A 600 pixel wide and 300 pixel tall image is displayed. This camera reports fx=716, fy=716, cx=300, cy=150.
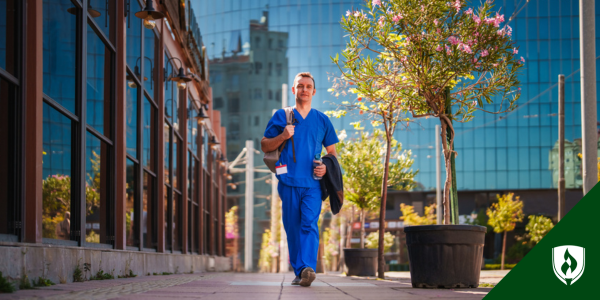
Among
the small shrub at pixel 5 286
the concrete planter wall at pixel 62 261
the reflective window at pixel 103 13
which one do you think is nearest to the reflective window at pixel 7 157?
the concrete planter wall at pixel 62 261

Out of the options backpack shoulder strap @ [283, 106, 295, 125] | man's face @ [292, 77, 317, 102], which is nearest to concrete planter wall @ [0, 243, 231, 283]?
backpack shoulder strap @ [283, 106, 295, 125]

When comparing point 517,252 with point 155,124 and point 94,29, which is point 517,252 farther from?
point 94,29

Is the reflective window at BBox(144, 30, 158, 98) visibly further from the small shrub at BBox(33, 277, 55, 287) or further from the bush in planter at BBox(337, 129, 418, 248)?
the small shrub at BBox(33, 277, 55, 287)

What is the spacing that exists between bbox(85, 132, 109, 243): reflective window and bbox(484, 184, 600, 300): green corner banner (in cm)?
513

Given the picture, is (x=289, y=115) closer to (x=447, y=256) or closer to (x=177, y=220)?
(x=447, y=256)

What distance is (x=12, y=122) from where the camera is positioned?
5.85 metres

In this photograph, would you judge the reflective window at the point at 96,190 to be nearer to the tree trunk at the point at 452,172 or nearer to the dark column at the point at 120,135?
the dark column at the point at 120,135

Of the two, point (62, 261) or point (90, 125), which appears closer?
point (62, 261)

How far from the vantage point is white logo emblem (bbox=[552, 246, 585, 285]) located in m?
5.41

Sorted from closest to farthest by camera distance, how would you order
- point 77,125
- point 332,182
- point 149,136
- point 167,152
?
point 332,182, point 77,125, point 149,136, point 167,152

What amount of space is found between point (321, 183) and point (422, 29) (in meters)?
2.52

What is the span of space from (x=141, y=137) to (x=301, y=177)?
21.8 feet

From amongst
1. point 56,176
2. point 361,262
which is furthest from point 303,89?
point 361,262

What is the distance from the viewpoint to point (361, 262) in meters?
18.1
